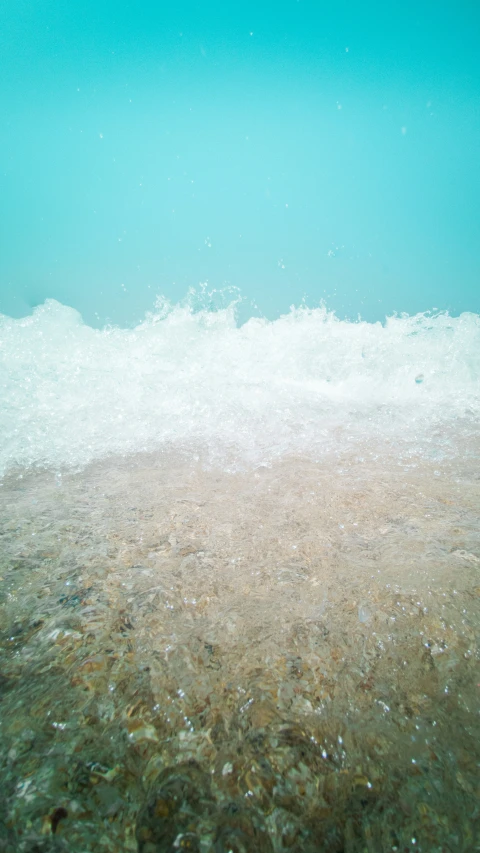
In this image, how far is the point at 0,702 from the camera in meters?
0.92

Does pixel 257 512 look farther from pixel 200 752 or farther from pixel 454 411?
pixel 454 411

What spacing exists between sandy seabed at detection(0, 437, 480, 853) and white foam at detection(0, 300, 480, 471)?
1393 mm

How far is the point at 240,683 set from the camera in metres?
1.01

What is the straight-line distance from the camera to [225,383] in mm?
4875

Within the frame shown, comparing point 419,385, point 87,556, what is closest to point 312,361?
point 419,385

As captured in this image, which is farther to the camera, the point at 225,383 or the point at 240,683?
the point at 225,383

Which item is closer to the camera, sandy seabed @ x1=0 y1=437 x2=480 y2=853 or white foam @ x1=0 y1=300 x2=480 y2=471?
sandy seabed @ x1=0 y1=437 x2=480 y2=853

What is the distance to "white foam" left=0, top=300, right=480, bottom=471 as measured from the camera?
3504 millimetres

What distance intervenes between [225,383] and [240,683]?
4.11 meters

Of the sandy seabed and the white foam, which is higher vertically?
the white foam

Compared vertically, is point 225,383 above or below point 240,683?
above

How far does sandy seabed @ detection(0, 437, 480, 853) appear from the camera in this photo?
0.73 metres

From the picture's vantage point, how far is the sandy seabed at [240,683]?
73 centimetres

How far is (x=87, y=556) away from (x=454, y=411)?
4793mm
